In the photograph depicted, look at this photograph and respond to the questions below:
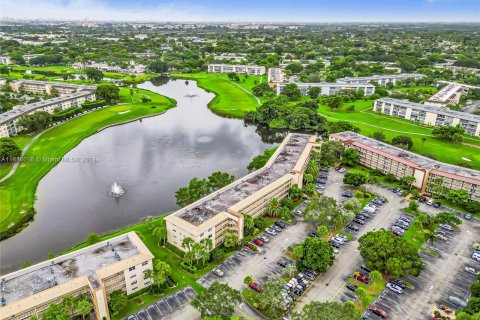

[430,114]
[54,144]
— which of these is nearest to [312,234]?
[54,144]

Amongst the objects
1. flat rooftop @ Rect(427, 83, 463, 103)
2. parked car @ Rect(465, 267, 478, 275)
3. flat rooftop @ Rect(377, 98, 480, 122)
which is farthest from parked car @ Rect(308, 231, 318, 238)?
flat rooftop @ Rect(427, 83, 463, 103)

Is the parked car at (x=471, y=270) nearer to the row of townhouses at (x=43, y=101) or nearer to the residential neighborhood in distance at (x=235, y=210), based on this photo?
Result: the residential neighborhood in distance at (x=235, y=210)

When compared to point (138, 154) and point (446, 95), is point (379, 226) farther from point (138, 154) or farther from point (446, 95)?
point (446, 95)

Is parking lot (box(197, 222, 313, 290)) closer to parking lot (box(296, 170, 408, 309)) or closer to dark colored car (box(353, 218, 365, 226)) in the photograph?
parking lot (box(296, 170, 408, 309))

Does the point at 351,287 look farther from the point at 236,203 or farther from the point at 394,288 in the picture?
the point at 236,203

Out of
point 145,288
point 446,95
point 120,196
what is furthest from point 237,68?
point 145,288

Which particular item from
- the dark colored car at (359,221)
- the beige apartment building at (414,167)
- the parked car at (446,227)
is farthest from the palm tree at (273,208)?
the beige apartment building at (414,167)
